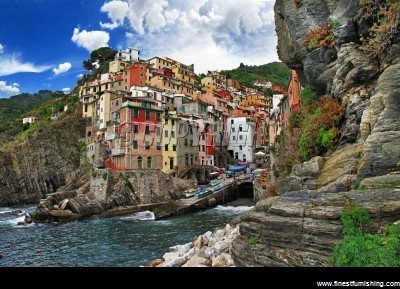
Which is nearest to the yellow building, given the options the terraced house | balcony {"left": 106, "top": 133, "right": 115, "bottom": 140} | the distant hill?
the terraced house

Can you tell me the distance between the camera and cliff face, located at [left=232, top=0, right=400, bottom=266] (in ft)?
25.5

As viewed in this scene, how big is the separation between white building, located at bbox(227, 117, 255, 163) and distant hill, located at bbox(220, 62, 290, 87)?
46.1m

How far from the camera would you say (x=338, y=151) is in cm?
1241

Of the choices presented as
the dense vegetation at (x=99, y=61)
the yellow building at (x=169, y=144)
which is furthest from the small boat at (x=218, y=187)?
the dense vegetation at (x=99, y=61)

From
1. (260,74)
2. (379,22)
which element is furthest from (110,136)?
(260,74)

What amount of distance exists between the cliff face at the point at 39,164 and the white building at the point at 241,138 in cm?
2803

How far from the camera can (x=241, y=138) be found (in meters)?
69.1

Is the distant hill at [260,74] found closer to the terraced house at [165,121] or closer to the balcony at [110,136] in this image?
the terraced house at [165,121]

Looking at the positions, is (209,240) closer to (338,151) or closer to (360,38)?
(338,151)

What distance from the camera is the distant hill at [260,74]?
12301 cm

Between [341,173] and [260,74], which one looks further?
[260,74]

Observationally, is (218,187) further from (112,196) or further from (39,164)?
(39,164)

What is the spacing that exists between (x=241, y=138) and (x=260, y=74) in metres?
75.0

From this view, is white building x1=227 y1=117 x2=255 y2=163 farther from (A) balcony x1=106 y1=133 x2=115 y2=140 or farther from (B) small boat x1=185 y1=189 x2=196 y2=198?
(A) balcony x1=106 y1=133 x2=115 y2=140
